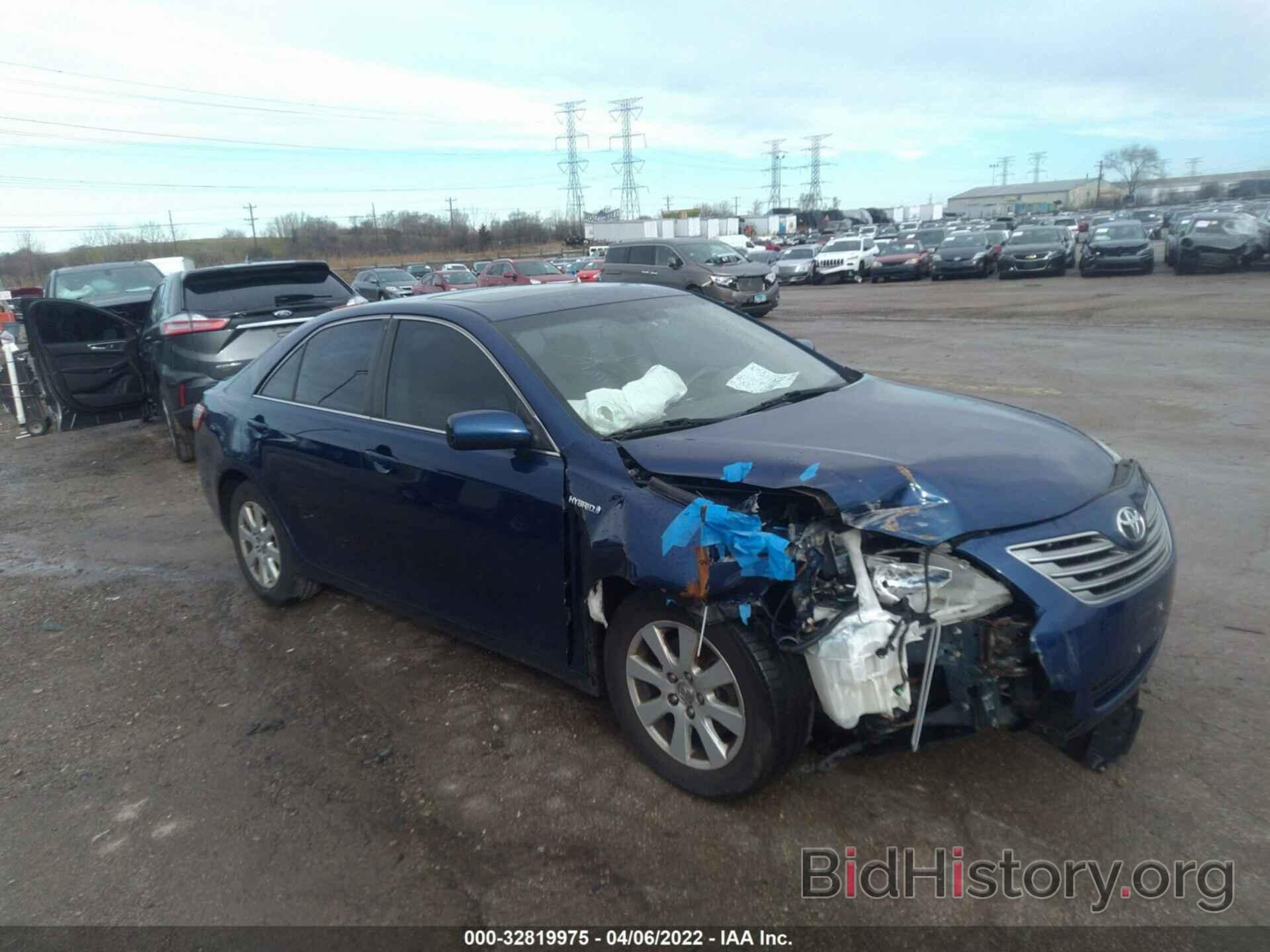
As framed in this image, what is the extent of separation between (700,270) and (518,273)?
798 centimetres

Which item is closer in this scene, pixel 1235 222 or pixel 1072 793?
pixel 1072 793

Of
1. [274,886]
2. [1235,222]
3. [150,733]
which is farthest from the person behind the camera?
[1235,222]

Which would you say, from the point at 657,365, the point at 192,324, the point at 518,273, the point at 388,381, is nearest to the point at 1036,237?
the point at 518,273

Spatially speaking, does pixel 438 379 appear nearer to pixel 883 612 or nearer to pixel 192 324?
pixel 883 612

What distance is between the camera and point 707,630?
305cm

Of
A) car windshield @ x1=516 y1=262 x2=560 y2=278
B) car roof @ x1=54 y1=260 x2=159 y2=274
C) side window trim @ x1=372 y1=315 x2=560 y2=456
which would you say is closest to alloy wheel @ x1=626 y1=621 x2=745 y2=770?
side window trim @ x1=372 y1=315 x2=560 y2=456

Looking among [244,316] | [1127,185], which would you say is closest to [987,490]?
[244,316]

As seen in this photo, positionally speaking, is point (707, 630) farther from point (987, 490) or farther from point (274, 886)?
point (274, 886)

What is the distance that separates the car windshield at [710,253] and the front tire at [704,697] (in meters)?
19.9

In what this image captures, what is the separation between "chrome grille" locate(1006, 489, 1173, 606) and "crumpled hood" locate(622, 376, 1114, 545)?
97 millimetres

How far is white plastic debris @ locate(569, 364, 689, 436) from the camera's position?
143 inches

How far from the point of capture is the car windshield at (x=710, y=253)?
22.8 m

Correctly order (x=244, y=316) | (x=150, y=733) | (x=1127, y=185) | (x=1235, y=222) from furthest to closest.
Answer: (x=1127, y=185)
(x=1235, y=222)
(x=244, y=316)
(x=150, y=733)

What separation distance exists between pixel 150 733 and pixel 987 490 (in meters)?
3.58
